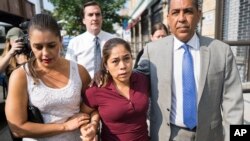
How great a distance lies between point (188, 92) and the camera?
192 cm

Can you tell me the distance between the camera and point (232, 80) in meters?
1.94

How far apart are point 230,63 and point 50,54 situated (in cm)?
123

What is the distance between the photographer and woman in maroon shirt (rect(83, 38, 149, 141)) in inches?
73.1

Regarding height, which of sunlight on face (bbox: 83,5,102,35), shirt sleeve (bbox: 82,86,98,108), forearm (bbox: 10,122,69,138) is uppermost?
sunlight on face (bbox: 83,5,102,35)

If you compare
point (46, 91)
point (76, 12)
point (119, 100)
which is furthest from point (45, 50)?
point (76, 12)

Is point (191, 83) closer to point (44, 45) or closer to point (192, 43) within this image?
point (192, 43)

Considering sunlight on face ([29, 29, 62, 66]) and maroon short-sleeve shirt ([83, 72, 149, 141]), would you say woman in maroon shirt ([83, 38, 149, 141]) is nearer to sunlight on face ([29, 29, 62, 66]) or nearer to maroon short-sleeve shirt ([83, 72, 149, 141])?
maroon short-sleeve shirt ([83, 72, 149, 141])

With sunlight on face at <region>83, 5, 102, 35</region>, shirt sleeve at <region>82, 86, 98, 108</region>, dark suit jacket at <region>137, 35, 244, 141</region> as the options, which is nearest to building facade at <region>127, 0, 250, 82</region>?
sunlight on face at <region>83, 5, 102, 35</region>

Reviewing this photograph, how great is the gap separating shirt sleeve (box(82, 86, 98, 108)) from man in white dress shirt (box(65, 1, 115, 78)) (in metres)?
1.58

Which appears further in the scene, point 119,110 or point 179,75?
point 179,75

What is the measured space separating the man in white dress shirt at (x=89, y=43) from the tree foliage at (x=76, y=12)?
32.9 ft

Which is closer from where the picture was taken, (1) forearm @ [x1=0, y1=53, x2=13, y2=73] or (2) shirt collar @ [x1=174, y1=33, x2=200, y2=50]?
(2) shirt collar @ [x1=174, y1=33, x2=200, y2=50]

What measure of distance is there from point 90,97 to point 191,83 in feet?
2.31

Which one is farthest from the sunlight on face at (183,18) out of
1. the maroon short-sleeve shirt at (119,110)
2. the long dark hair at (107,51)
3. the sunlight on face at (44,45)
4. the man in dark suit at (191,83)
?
the sunlight on face at (44,45)
